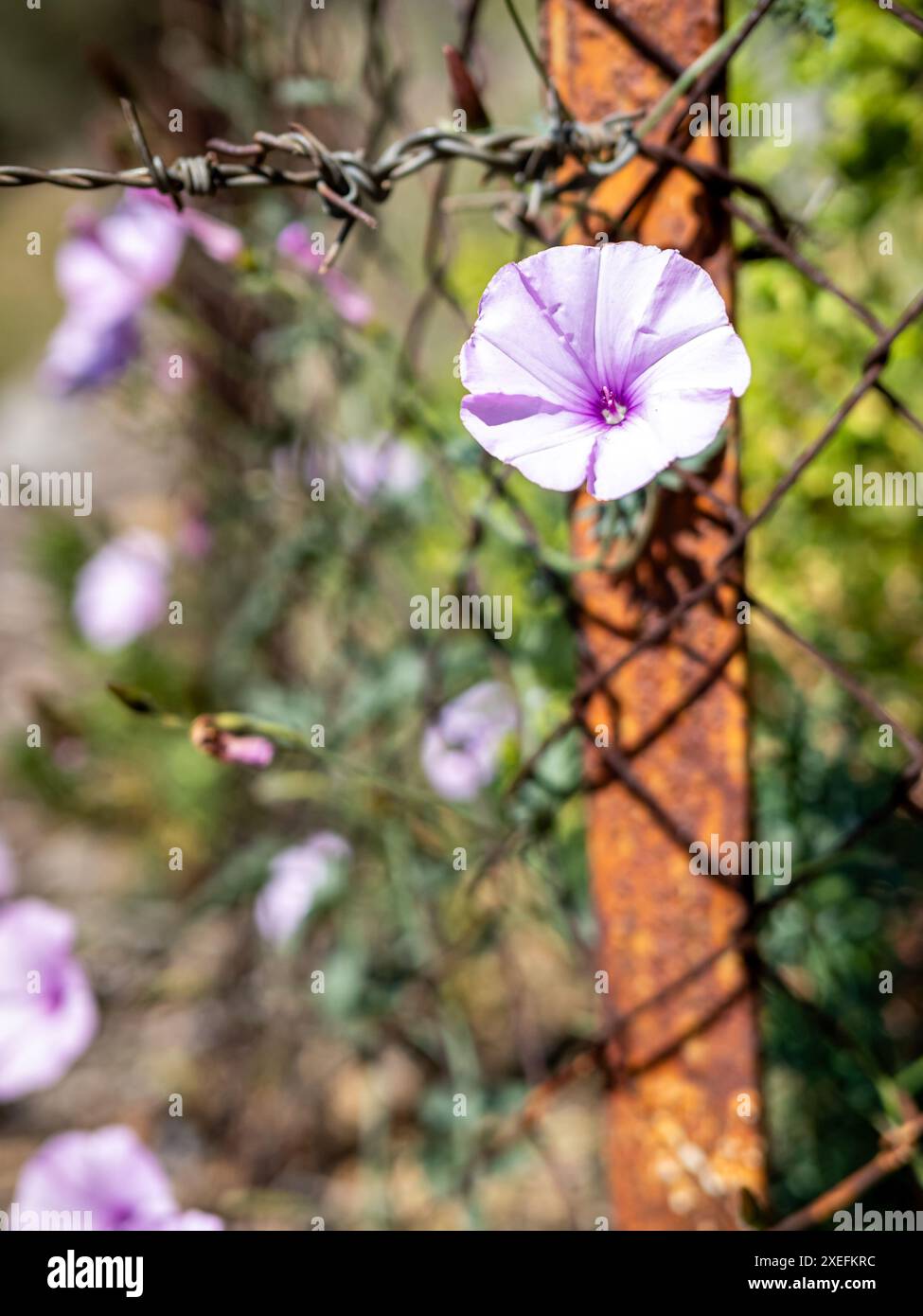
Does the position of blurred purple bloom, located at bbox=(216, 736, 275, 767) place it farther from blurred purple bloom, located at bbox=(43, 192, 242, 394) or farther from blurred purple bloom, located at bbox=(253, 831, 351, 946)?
blurred purple bloom, located at bbox=(43, 192, 242, 394)

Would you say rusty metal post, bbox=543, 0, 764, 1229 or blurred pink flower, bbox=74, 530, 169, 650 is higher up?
blurred pink flower, bbox=74, 530, 169, 650

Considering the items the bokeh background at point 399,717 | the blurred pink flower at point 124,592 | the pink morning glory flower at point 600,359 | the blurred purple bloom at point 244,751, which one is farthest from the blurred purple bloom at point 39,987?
the pink morning glory flower at point 600,359

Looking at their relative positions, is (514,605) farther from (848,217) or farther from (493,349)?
(493,349)

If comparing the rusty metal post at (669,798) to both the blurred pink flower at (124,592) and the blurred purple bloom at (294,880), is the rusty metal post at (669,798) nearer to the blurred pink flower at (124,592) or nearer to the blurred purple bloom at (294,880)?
the blurred purple bloom at (294,880)

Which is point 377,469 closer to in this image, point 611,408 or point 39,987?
point 611,408

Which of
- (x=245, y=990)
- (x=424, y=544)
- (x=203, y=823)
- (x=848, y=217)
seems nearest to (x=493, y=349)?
(x=848, y=217)

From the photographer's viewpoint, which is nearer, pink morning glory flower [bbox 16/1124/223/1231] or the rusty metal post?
the rusty metal post

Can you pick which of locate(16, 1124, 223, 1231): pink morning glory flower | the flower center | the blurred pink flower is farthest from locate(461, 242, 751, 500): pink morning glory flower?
the blurred pink flower

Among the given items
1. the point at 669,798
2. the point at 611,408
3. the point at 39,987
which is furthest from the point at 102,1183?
the point at 611,408
